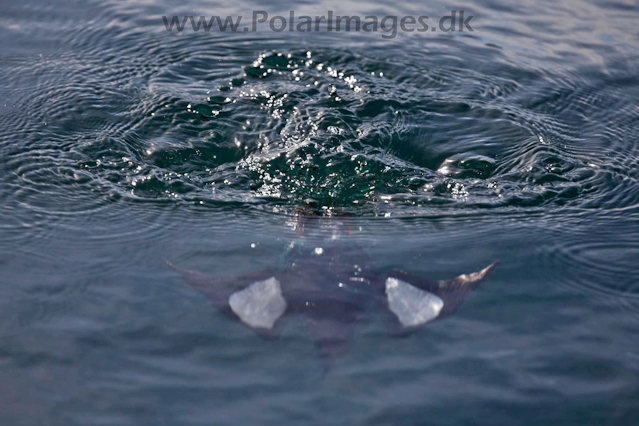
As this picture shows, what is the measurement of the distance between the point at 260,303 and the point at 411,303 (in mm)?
1188

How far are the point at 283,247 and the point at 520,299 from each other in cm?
208

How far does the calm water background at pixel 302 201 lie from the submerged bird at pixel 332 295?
120 mm

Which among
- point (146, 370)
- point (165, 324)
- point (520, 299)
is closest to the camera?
point (146, 370)

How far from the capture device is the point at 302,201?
621 centimetres

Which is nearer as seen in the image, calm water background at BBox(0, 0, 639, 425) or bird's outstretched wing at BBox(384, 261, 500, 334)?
calm water background at BBox(0, 0, 639, 425)

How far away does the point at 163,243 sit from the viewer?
548 cm

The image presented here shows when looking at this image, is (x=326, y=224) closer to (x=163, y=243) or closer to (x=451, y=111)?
(x=163, y=243)

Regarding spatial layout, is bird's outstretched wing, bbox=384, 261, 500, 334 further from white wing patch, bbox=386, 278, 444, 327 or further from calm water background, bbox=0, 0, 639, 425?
calm water background, bbox=0, 0, 639, 425

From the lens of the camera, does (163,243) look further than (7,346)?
Yes

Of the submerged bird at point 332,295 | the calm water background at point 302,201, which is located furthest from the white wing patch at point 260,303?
the calm water background at point 302,201

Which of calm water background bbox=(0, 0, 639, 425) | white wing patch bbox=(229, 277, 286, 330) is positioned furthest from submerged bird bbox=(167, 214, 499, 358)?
calm water background bbox=(0, 0, 639, 425)

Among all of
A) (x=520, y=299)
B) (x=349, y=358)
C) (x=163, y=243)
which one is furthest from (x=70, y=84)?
(x=520, y=299)

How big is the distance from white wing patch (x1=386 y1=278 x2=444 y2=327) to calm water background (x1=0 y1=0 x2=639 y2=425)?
157 mm

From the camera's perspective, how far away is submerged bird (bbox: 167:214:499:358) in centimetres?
454
